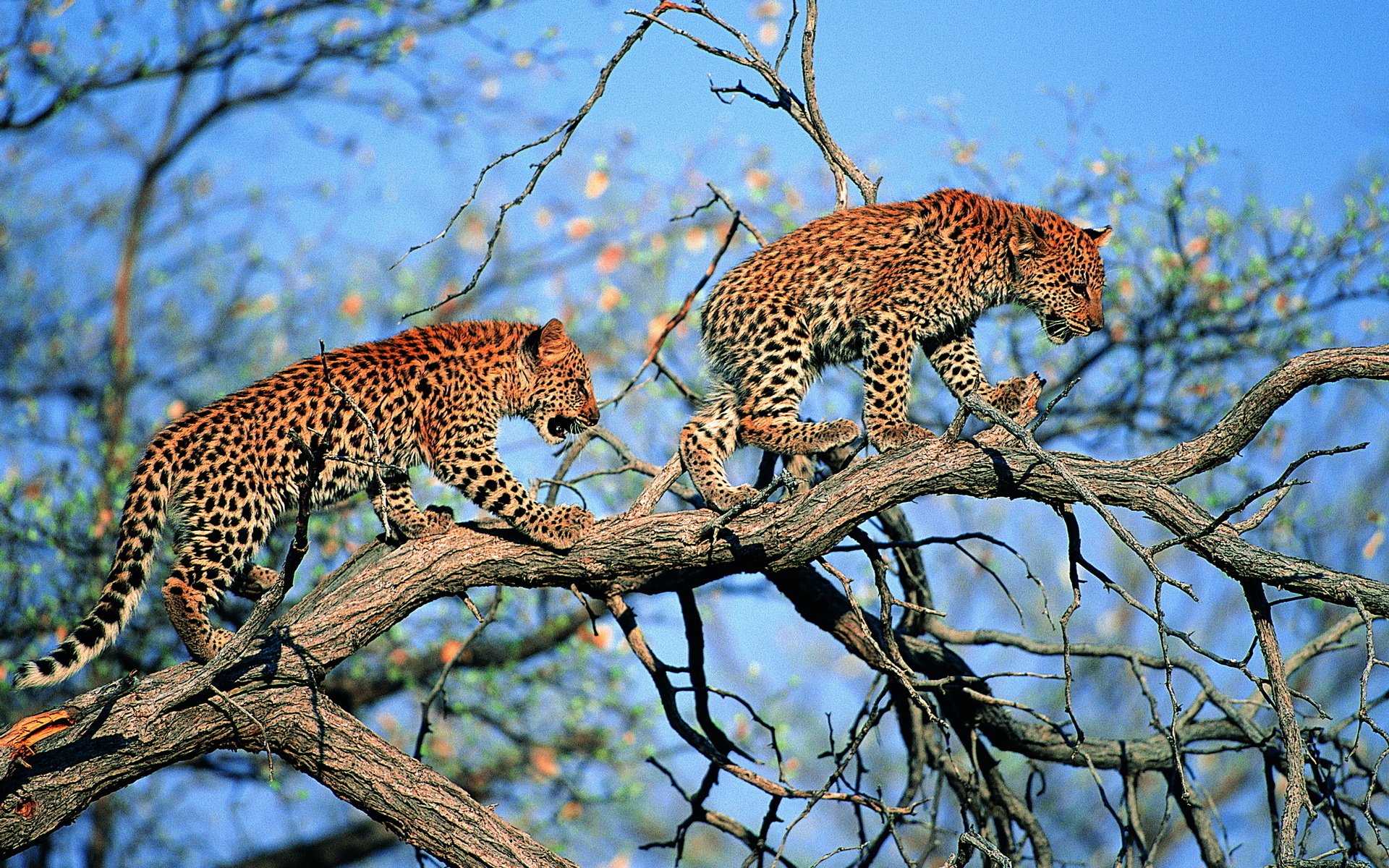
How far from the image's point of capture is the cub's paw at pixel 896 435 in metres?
6.05

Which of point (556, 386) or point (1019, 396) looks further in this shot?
point (556, 386)

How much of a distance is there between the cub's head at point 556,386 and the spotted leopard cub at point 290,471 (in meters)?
0.25

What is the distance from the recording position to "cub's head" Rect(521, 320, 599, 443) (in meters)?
6.93

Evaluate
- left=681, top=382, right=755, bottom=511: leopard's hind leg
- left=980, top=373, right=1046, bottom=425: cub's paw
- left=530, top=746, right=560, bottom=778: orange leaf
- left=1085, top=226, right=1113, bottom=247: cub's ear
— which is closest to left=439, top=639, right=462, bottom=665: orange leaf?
left=530, top=746, right=560, bottom=778: orange leaf

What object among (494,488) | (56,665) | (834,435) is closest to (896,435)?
(834,435)

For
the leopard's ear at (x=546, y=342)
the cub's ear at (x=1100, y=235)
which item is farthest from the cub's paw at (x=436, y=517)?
the cub's ear at (x=1100, y=235)

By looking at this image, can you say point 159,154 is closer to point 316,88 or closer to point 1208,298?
point 316,88

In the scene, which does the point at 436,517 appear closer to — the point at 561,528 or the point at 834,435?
the point at 561,528

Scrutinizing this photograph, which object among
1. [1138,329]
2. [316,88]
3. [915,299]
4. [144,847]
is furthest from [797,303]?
[316,88]

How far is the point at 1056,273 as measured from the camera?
7.16m

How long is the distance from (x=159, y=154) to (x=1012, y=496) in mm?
13121

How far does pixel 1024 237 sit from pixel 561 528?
123 inches

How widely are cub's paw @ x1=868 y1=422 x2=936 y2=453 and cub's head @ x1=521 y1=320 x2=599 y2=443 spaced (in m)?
1.66

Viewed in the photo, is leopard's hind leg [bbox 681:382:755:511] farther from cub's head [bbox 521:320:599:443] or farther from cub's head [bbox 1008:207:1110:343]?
cub's head [bbox 1008:207:1110:343]
